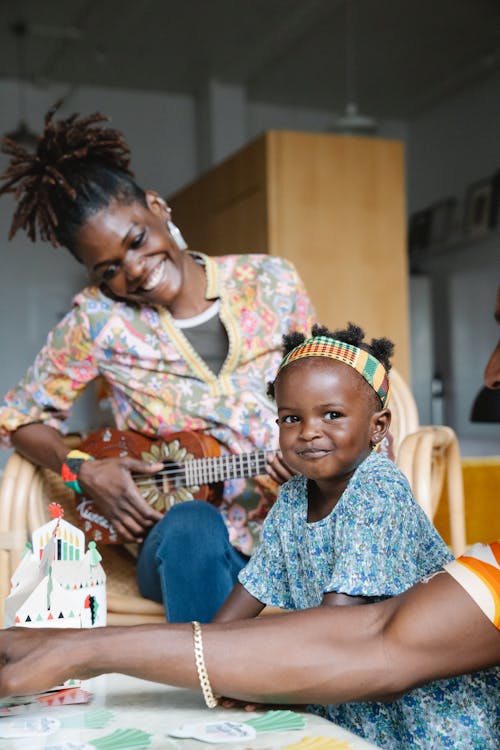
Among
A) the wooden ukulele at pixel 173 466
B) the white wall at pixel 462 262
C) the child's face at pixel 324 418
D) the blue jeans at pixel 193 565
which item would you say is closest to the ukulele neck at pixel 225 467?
the wooden ukulele at pixel 173 466

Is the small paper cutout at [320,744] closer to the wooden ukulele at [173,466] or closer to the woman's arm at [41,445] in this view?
the wooden ukulele at [173,466]

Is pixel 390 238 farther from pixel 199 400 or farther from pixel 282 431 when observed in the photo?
pixel 282 431

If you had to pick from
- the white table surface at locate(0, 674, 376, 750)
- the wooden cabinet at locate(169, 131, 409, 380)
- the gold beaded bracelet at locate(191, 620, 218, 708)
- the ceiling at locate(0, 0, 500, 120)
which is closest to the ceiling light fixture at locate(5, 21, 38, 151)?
the ceiling at locate(0, 0, 500, 120)

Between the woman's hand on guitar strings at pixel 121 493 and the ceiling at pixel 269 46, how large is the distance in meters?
5.14

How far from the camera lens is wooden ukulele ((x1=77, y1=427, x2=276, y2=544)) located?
72.5 inches

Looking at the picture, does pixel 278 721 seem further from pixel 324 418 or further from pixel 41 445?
pixel 41 445

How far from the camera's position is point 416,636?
94 cm

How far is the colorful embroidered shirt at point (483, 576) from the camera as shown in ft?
3.10

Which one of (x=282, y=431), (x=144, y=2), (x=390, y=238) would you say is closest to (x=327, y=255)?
(x=390, y=238)

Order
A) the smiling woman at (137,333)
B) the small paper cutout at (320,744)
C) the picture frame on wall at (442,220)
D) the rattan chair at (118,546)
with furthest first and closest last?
the picture frame on wall at (442,220) < the smiling woman at (137,333) < the rattan chair at (118,546) < the small paper cutout at (320,744)

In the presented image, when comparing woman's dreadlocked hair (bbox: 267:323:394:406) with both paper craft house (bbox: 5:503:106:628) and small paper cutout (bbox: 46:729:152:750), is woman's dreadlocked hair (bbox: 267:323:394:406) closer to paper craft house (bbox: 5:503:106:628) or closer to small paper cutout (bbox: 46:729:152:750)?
paper craft house (bbox: 5:503:106:628)

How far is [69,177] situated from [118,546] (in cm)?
85

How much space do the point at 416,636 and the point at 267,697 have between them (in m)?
0.17

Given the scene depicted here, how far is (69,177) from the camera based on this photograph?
1.99 metres
